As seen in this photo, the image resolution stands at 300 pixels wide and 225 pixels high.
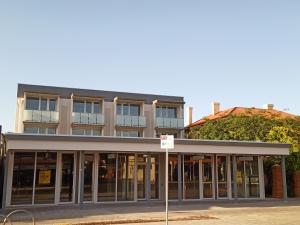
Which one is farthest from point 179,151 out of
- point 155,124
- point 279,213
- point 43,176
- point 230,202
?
point 155,124

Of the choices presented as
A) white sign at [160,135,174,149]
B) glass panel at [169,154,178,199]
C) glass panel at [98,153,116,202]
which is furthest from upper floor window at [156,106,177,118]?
white sign at [160,135,174,149]

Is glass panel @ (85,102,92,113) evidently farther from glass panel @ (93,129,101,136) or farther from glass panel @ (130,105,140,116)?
glass panel @ (130,105,140,116)

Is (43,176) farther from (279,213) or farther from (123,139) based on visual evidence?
(279,213)

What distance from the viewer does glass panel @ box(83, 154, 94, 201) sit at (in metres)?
20.0

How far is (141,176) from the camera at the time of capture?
2136 cm

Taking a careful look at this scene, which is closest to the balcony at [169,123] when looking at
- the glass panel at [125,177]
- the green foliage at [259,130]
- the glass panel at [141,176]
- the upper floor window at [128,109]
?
the upper floor window at [128,109]

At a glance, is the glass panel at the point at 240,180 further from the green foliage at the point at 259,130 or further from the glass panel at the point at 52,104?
the glass panel at the point at 52,104

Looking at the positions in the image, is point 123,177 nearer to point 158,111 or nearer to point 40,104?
point 40,104

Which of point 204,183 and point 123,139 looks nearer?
point 123,139

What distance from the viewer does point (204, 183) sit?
22562mm

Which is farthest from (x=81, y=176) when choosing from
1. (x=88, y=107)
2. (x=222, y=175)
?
(x=88, y=107)

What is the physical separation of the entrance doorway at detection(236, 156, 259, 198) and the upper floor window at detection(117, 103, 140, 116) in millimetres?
14875

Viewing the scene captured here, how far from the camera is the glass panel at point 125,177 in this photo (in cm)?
2075

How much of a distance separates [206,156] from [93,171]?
707 centimetres
